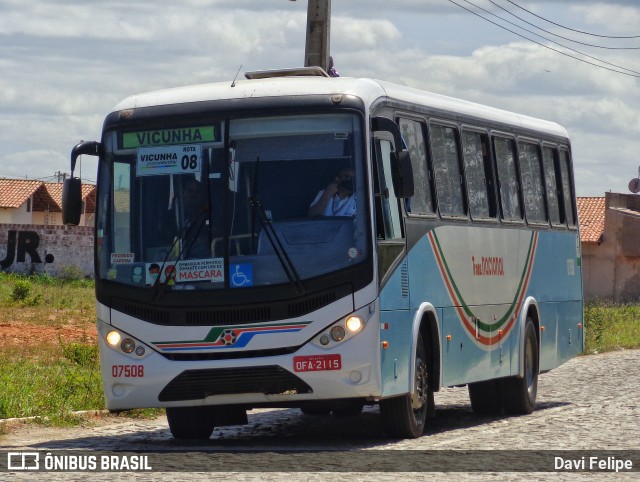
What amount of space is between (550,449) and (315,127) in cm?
336

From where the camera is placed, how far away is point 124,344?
1299 cm

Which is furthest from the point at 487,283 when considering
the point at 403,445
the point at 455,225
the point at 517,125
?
the point at 403,445

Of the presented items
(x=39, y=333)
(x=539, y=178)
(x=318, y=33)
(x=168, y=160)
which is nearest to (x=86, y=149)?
(x=168, y=160)

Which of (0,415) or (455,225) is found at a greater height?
(455,225)

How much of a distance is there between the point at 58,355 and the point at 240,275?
36.7 ft

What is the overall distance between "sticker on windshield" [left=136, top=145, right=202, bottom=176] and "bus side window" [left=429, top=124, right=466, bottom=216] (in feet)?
9.33

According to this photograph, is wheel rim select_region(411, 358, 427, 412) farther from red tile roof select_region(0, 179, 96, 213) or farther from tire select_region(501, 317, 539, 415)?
red tile roof select_region(0, 179, 96, 213)

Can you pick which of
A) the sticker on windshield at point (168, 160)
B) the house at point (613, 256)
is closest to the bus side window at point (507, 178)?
the sticker on windshield at point (168, 160)

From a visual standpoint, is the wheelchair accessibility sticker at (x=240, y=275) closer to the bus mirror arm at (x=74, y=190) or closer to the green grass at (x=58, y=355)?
the bus mirror arm at (x=74, y=190)

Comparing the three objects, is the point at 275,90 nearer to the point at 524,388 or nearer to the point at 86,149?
the point at 86,149

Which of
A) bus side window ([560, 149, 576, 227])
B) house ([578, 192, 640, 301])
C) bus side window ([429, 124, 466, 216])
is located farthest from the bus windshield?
house ([578, 192, 640, 301])

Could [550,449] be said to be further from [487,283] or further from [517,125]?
[517,125]

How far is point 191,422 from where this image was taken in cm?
1404

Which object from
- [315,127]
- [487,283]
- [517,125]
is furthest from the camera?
[517,125]
